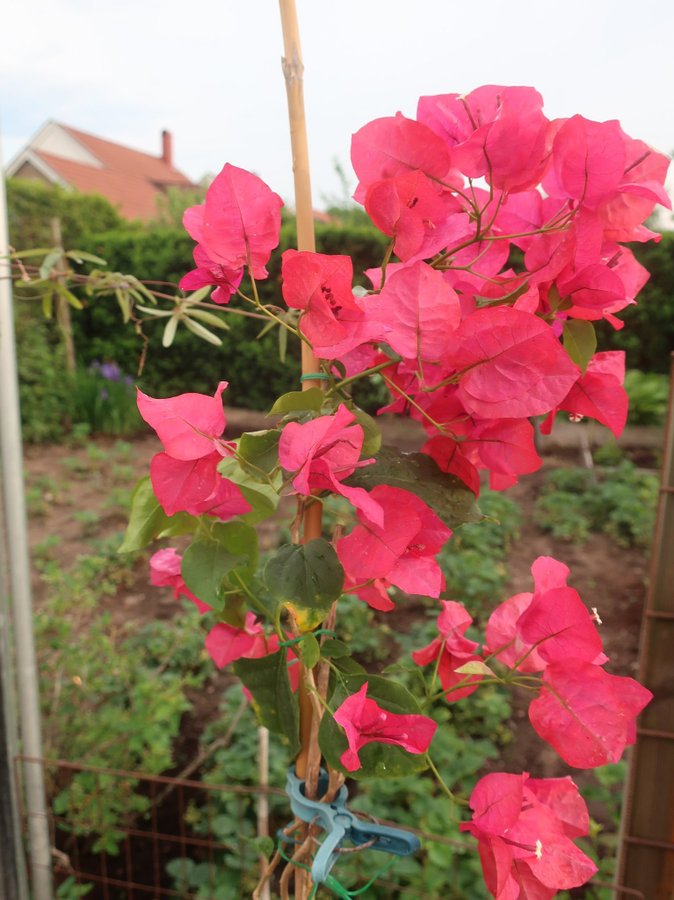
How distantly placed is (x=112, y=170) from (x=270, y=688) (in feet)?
52.4

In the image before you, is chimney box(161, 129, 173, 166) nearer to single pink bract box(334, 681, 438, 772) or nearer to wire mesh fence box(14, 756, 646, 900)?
wire mesh fence box(14, 756, 646, 900)

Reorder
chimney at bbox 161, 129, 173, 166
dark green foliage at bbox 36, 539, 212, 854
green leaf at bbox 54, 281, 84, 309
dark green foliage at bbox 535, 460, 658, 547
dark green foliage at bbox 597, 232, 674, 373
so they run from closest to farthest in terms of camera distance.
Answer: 1. green leaf at bbox 54, 281, 84, 309
2. dark green foliage at bbox 36, 539, 212, 854
3. dark green foliage at bbox 535, 460, 658, 547
4. dark green foliage at bbox 597, 232, 674, 373
5. chimney at bbox 161, 129, 173, 166

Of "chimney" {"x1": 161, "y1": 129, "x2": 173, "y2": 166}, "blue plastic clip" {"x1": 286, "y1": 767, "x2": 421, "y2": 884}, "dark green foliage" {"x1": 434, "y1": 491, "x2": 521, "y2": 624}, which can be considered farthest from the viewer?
"chimney" {"x1": 161, "y1": 129, "x2": 173, "y2": 166}

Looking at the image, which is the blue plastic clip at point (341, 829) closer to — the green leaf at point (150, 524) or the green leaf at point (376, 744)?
the green leaf at point (376, 744)

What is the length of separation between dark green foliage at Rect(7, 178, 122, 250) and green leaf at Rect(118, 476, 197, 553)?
17.3ft

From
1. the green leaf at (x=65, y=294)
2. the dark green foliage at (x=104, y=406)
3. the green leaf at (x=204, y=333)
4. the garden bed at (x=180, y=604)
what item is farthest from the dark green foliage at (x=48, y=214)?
the green leaf at (x=204, y=333)

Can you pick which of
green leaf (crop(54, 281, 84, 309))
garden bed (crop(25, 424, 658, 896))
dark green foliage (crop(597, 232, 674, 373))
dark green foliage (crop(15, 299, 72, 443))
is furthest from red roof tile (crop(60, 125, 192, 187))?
green leaf (crop(54, 281, 84, 309))

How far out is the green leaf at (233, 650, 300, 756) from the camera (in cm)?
→ 51

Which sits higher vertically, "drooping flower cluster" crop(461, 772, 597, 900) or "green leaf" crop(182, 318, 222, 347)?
"green leaf" crop(182, 318, 222, 347)

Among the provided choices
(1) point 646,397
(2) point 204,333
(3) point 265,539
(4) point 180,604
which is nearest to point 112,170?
(1) point 646,397

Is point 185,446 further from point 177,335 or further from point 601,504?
point 177,335

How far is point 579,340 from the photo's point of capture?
1.43ft

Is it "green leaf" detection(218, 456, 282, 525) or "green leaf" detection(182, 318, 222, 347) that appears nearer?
"green leaf" detection(218, 456, 282, 525)

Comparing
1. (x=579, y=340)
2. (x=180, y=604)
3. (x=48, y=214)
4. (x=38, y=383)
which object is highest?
(x=48, y=214)
